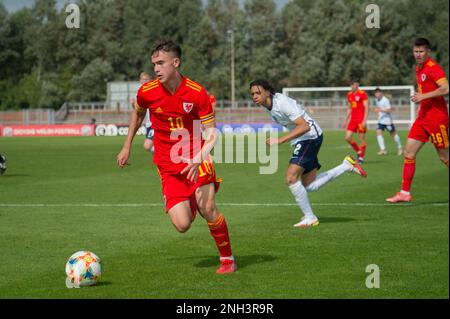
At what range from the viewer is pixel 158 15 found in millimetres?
98375

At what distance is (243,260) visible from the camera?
8.76 metres

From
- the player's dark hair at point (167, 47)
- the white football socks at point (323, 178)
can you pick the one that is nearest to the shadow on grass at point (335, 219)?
the white football socks at point (323, 178)

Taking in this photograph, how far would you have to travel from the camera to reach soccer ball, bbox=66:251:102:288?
745 centimetres

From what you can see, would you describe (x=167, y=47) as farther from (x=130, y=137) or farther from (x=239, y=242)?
(x=239, y=242)

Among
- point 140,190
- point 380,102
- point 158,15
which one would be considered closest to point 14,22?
point 158,15

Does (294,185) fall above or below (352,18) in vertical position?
below

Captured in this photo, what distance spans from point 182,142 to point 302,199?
3475mm

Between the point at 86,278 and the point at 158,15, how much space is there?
93.0 meters

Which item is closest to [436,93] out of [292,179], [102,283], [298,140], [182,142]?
[298,140]

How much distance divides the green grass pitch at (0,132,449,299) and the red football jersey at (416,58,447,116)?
63.1 inches

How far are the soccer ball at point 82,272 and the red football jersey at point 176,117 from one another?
1414 mm

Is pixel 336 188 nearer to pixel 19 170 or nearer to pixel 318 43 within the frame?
pixel 19 170

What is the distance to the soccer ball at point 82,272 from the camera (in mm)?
7445

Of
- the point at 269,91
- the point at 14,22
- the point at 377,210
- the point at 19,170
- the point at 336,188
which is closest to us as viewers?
the point at 269,91
